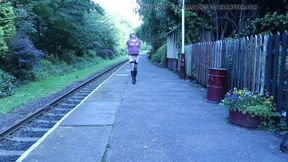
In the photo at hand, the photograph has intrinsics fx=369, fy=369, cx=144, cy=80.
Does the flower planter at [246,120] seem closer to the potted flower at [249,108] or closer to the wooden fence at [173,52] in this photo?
the potted flower at [249,108]

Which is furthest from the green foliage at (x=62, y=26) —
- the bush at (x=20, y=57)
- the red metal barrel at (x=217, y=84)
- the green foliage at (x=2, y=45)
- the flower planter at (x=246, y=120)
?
the flower planter at (x=246, y=120)

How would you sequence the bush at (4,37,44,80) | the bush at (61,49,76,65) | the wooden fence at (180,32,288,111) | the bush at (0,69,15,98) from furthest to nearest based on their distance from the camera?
the bush at (61,49,76,65)
the bush at (4,37,44,80)
the bush at (0,69,15,98)
the wooden fence at (180,32,288,111)

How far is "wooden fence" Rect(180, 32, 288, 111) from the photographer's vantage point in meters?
7.12

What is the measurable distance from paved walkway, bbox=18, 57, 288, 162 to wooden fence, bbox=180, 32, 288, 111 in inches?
37.9

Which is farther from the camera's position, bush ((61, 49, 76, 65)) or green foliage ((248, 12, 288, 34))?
bush ((61, 49, 76, 65))

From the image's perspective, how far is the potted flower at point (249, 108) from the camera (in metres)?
6.98

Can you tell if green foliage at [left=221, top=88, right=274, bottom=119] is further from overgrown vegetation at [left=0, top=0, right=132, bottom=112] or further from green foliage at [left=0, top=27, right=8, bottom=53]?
green foliage at [left=0, top=27, right=8, bottom=53]

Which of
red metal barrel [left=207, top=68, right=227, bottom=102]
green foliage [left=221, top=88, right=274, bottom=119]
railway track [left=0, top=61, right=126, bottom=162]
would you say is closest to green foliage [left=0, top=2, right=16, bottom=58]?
railway track [left=0, top=61, right=126, bottom=162]

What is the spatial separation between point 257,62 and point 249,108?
68.5 inches

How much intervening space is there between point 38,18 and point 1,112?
16853mm

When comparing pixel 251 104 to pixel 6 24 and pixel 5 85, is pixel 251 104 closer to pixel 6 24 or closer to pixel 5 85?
pixel 5 85

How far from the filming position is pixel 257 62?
8398 millimetres

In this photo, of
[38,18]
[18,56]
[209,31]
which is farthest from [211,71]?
[38,18]

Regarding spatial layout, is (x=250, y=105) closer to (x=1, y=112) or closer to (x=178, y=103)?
(x=178, y=103)
